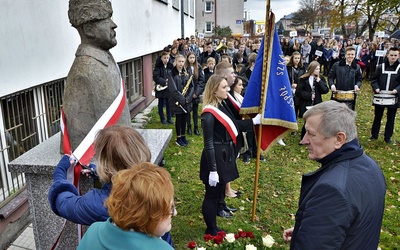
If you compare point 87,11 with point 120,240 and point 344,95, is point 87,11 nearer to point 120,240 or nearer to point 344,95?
point 120,240

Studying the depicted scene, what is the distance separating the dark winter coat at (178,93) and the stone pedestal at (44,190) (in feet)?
14.0

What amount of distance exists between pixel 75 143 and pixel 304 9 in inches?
2571

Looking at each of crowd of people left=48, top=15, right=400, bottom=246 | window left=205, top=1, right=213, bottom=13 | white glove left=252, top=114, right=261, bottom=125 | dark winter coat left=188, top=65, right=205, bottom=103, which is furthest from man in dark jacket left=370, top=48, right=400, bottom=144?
window left=205, top=1, right=213, bottom=13

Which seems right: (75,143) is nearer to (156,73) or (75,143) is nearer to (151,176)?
(151,176)

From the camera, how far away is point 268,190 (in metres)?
5.86

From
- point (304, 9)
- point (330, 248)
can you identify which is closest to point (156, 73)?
point (330, 248)

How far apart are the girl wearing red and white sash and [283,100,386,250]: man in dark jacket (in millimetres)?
1795

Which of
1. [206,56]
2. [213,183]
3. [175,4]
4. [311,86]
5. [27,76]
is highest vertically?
[175,4]

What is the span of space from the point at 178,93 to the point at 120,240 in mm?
6430

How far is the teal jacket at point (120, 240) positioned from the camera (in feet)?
4.88

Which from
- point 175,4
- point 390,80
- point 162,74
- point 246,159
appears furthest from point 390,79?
point 175,4

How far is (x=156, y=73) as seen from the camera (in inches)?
357

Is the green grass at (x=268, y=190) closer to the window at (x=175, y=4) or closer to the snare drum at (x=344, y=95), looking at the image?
the snare drum at (x=344, y=95)

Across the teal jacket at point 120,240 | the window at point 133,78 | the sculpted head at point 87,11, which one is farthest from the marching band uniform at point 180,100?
the teal jacket at point 120,240
